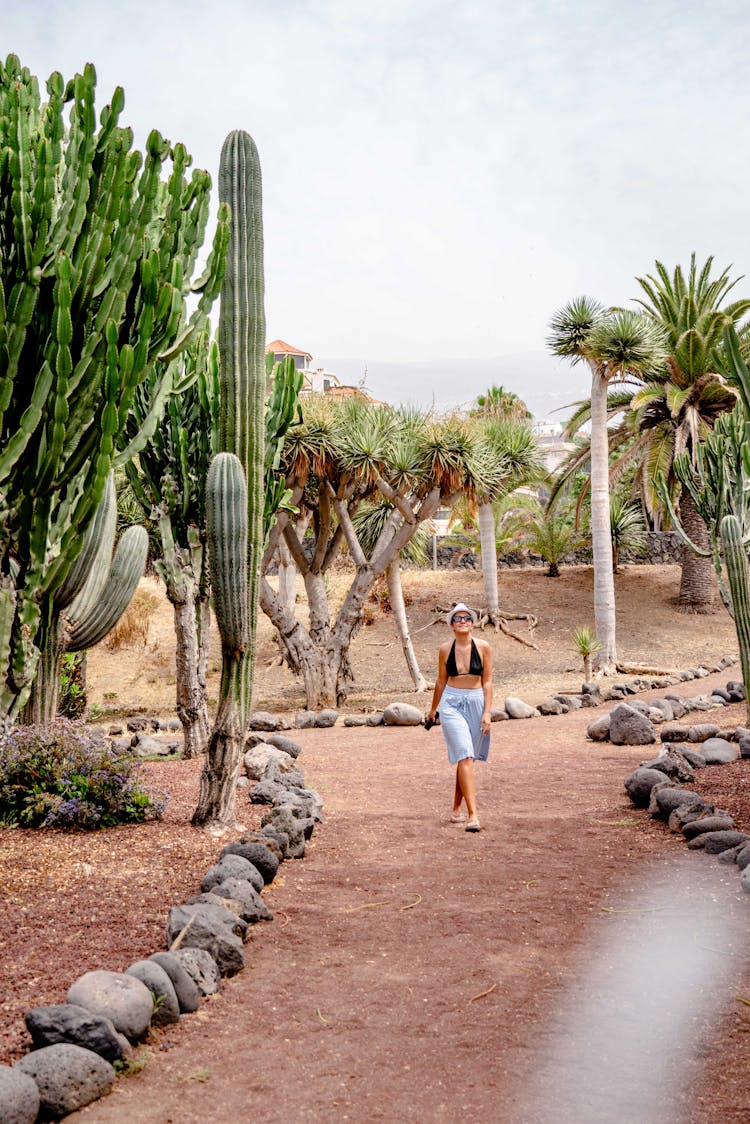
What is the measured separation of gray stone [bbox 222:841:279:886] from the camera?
5.27 metres

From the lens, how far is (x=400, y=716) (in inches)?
495

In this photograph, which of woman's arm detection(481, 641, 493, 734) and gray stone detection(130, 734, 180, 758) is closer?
woman's arm detection(481, 641, 493, 734)

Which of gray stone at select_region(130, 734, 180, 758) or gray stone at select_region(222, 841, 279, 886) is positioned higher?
gray stone at select_region(222, 841, 279, 886)

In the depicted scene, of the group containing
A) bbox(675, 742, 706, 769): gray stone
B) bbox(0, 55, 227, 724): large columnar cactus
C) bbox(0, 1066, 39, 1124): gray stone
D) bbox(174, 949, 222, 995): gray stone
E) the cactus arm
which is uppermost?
bbox(0, 55, 227, 724): large columnar cactus

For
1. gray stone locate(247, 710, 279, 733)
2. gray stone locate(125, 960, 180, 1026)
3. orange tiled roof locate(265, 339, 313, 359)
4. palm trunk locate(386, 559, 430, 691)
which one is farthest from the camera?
orange tiled roof locate(265, 339, 313, 359)

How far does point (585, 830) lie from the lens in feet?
21.4

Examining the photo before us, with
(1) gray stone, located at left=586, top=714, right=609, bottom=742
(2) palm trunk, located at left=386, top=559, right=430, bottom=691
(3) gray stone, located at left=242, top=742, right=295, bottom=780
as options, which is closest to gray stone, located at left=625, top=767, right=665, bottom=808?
(3) gray stone, located at left=242, top=742, right=295, bottom=780

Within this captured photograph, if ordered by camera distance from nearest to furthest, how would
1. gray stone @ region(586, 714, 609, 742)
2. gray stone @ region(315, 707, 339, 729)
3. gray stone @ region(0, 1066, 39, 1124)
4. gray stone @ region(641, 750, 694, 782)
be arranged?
gray stone @ region(0, 1066, 39, 1124) → gray stone @ region(641, 750, 694, 782) → gray stone @ region(586, 714, 609, 742) → gray stone @ region(315, 707, 339, 729)

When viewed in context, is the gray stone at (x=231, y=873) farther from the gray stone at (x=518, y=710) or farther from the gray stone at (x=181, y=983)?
the gray stone at (x=518, y=710)

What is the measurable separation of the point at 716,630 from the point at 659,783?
16.5 metres

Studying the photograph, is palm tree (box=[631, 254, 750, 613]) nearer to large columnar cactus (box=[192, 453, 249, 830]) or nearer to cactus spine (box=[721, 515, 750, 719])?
cactus spine (box=[721, 515, 750, 719])

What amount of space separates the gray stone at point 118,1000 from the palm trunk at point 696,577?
71.9 ft

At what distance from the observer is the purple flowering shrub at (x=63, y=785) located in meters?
6.08

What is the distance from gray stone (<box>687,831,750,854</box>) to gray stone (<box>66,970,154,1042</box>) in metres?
3.64
